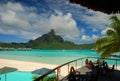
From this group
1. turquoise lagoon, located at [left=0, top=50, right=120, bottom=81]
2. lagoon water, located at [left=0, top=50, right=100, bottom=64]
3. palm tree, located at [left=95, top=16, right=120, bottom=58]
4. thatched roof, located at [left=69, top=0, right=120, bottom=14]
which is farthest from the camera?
lagoon water, located at [left=0, top=50, right=100, bottom=64]

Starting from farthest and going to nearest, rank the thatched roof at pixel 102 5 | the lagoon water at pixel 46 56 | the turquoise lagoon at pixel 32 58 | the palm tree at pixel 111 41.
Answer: the lagoon water at pixel 46 56 → the turquoise lagoon at pixel 32 58 → the palm tree at pixel 111 41 → the thatched roof at pixel 102 5

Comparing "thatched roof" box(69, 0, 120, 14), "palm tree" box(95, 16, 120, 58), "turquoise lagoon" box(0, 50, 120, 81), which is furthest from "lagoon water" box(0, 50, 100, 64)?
"thatched roof" box(69, 0, 120, 14)

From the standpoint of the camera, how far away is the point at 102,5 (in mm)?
4234

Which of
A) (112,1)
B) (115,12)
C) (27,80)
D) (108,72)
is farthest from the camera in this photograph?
(27,80)

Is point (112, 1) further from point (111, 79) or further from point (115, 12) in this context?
point (111, 79)

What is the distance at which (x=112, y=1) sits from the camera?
4035mm

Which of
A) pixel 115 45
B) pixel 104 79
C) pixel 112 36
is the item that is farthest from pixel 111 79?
pixel 112 36

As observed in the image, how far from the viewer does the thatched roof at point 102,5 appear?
13.4ft

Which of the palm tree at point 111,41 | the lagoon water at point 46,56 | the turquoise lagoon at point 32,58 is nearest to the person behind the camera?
the palm tree at point 111,41

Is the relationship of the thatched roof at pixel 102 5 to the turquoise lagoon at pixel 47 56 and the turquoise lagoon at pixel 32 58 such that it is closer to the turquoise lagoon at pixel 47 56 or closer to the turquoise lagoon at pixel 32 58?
the turquoise lagoon at pixel 32 58

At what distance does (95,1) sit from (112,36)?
1491 centimetres

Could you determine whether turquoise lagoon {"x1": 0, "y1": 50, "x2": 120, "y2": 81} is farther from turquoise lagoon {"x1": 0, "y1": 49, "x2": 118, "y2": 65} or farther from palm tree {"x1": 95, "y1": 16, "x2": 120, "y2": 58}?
palm tree {"x1": 95, "y1": 16, "x2": 120, "y2": 58}

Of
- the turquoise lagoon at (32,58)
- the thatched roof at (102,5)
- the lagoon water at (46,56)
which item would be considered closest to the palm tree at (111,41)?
the turquoise lagoon at (32,58)

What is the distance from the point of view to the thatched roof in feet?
13.4
